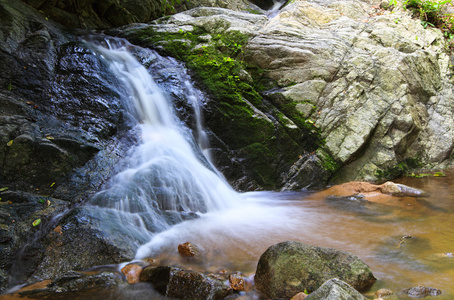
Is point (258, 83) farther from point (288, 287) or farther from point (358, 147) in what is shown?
point (288, 287)

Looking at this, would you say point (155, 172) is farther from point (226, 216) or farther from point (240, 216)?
point (240, 216)

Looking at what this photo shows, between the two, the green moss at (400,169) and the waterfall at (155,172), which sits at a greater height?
the waterfall at (155,172)

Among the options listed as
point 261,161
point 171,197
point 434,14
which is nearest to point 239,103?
point 261,161

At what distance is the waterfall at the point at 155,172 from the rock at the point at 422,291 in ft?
10.7

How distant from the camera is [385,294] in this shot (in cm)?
266

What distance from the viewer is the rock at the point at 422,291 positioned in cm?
256

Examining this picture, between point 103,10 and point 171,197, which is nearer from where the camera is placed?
point 171,197

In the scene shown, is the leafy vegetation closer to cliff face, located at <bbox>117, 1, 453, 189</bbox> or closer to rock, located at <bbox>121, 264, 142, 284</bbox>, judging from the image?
cliff face, located at <bbox>117, 1, 453, 189</bbox>

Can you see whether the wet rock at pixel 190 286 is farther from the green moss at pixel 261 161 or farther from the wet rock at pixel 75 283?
the green moss at pixel 261 161

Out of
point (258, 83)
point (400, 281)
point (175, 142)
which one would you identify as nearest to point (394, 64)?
point (258, 83)

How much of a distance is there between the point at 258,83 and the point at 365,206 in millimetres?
4356

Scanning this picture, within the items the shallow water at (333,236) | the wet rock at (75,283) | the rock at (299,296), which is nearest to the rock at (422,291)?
the shallow water at (333,236)

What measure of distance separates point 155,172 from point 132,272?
222 cm

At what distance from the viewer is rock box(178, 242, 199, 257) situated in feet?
12.5
